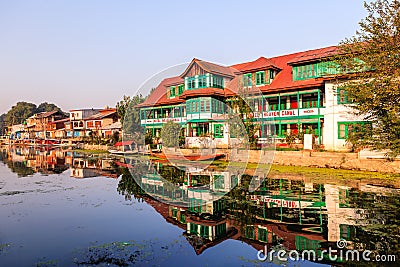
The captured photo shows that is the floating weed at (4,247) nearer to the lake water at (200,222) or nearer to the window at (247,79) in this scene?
the lake water at (200,222)

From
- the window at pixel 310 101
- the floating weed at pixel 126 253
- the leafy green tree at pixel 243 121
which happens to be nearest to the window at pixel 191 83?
the leafy green tree at pixel 243 121

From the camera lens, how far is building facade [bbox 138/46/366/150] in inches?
1208

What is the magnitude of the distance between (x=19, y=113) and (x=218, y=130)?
154 m

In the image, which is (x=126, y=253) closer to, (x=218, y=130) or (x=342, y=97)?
(x=342, y=97)

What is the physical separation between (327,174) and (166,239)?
644 inches

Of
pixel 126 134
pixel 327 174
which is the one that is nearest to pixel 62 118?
pixel 126 134

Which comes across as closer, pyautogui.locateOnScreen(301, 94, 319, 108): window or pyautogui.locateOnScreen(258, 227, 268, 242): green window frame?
pyautogui.locateOnScreen(258, 227, 268, 242): green window frame

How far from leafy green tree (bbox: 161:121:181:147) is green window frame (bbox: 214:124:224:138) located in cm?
503

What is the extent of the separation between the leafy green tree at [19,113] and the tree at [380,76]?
16450cm

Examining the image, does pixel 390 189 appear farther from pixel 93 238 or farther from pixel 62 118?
pixel 62 118

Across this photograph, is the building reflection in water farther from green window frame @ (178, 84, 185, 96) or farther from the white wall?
green window frame @ (178, 84, 185, 96)

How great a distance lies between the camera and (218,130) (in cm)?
4000

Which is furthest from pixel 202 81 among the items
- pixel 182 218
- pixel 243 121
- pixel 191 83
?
pixel 182 218

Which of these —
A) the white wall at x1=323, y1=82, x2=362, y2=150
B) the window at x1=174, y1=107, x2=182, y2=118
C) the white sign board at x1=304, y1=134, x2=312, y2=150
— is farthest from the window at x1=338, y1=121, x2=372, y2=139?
the window at x1=174, y1=107, x2=182, y2=118
